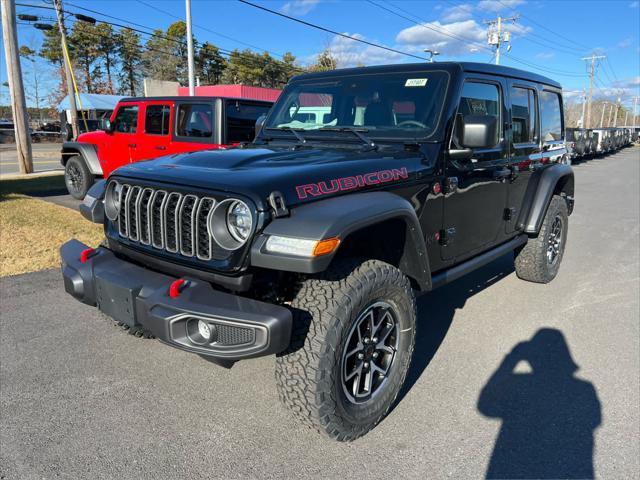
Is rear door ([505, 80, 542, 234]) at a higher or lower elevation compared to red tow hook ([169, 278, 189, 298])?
higher

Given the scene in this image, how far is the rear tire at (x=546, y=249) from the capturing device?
486cm

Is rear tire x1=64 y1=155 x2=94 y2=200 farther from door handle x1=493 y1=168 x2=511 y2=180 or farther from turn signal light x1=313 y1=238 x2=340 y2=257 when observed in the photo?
turn signal light x1=313 y1=238 x2=340 y2=257

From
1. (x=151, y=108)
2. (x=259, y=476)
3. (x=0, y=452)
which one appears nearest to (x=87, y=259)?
(x=0, y=452)

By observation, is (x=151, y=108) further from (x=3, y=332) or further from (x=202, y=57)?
(x=202, y=57)

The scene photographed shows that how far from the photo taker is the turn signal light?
2.11 m

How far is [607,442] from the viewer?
257cm

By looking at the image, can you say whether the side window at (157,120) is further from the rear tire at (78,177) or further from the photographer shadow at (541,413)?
the photographer shadow at (541,413)

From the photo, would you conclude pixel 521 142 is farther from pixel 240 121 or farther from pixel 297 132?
pixel 240 121

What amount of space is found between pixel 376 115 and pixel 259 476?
2.42 m

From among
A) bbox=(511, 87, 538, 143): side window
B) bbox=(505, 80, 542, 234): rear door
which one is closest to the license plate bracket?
bbox=(505, 80, 542, 234): rear door

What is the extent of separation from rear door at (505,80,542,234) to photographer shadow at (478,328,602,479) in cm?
126

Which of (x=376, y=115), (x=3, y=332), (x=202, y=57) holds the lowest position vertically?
(x=3, y=332)

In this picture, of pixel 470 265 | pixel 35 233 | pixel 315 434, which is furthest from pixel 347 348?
pixel 35 233

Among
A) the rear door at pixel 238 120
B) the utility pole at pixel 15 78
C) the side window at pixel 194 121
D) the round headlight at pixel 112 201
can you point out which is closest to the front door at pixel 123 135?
the side window at pixel 194 121
